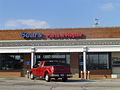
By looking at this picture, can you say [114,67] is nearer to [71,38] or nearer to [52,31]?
[71,38]

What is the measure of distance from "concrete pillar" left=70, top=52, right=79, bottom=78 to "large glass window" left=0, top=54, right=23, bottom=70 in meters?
6.04

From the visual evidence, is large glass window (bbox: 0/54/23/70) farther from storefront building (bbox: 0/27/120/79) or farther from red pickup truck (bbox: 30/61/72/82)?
red pickup truck (bbox: 30/61/72/82)

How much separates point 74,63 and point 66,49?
2.38 metres

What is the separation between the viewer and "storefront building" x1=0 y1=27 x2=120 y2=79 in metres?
30.2

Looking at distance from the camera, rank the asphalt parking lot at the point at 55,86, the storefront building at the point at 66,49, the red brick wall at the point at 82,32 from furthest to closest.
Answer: the red brick wall at the point at 82,32 → the storefront building at the point at 66,49 → the asphalt parking lot at the point at 55,86

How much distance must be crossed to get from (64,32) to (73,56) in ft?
9.78

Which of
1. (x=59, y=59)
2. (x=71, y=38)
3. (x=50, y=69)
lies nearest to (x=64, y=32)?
(x=71, y=38)

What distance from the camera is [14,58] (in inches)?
1307

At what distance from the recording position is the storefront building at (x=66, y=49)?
30203mm

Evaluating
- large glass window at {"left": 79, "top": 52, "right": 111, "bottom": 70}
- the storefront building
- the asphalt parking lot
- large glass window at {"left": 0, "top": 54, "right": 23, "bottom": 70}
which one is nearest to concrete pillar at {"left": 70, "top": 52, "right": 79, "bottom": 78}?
the storefront building

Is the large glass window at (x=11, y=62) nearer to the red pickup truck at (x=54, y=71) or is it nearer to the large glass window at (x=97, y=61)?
the large glass window at (x=97, y=61)

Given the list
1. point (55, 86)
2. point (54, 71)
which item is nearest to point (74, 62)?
point (54, 71)

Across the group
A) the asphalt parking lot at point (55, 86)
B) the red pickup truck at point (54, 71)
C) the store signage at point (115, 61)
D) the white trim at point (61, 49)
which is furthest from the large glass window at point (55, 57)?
the asphalt parking lot at point (55, 86)

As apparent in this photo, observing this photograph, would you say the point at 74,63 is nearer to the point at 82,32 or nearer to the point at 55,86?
the point at 82,32
